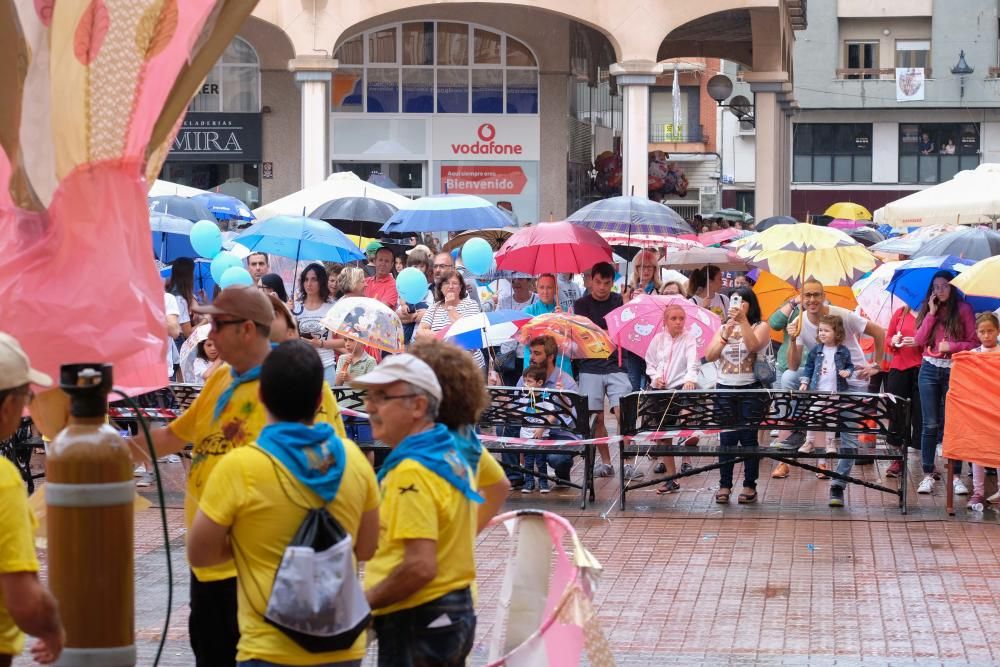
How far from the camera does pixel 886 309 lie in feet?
→ 50.4

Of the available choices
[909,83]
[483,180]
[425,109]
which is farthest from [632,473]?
[909,83]

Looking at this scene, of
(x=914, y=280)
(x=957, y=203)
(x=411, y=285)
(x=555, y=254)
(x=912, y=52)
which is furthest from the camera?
(x=912, y=52)

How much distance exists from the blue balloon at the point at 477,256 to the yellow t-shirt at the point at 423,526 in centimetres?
1062

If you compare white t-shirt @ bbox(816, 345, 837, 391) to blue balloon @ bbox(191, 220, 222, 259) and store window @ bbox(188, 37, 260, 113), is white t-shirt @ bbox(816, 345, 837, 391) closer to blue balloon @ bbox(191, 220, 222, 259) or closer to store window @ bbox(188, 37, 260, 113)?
blue balloon @ bbox(191, 220, 222, 259)

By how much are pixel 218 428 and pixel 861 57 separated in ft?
187

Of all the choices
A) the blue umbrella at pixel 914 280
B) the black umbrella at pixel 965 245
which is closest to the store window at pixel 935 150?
the black umbrella at pixel 965 245

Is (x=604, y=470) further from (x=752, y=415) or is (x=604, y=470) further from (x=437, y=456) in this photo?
(x=437, y=456)

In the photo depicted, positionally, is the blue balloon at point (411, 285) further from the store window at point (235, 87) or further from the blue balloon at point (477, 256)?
the store window at point (235, 87)

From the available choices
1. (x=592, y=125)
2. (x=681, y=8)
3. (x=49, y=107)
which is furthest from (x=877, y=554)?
(x=592, y=125)

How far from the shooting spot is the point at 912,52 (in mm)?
59688

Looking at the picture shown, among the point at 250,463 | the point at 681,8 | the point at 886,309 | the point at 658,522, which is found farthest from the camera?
the point at 681,8

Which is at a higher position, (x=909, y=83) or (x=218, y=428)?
(x=909, y=83)

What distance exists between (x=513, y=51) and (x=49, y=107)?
1089 inches

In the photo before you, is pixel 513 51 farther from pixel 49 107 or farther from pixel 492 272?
pixel 49 107
